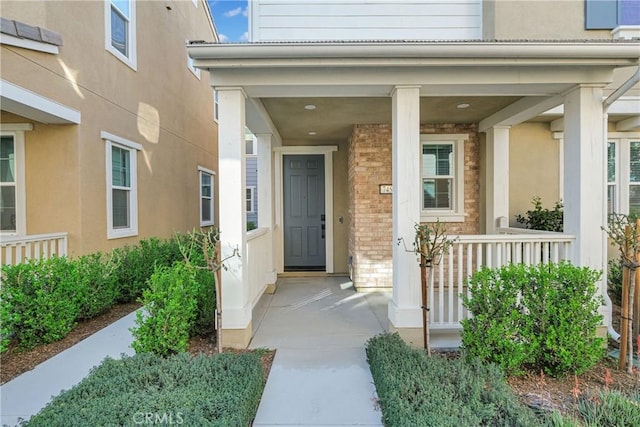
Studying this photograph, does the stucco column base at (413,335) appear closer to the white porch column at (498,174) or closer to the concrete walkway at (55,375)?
the white porch column at (498,174)

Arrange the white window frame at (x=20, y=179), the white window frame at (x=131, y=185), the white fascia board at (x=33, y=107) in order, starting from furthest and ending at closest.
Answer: the white window frame at (x=131, y=185) → the white window frame at (x=20, y=179) → the white fascia board at (x=33, y=107)

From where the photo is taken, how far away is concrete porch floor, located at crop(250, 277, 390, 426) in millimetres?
2592

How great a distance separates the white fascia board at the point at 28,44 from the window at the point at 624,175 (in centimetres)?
859

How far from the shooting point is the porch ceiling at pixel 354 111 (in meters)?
4.59

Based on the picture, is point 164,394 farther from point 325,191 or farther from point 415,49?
point 325,191

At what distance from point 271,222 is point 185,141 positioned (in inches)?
176

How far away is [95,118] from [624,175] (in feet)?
28.7

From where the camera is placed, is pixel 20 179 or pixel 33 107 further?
pixel 20 179

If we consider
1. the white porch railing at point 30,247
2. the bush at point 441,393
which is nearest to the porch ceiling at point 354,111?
the bush at point 441,393

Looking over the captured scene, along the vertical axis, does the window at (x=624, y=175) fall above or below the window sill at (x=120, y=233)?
above

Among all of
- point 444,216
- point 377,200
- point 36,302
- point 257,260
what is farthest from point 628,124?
point 36,302

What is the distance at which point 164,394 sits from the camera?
2.36m

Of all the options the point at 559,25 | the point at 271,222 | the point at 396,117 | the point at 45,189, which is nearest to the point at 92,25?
the point at 45,189

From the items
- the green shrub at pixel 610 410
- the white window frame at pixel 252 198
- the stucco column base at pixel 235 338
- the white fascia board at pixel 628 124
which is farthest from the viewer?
the white window frame at pixel 252 198
